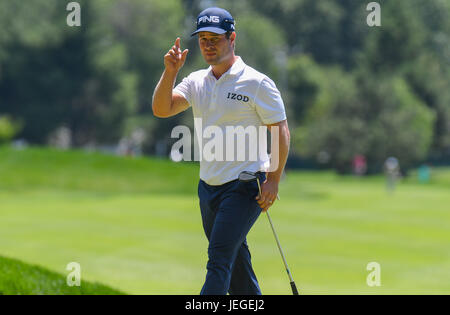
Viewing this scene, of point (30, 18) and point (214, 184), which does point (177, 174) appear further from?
point (30, 18)

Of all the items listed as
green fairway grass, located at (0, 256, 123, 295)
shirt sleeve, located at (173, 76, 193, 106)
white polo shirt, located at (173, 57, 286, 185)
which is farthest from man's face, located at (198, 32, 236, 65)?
green fairway grass, located at (0, 256, 123, 295)

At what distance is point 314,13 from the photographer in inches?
3438

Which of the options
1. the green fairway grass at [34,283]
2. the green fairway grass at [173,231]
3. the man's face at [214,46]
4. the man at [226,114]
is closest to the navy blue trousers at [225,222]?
the man at [226,114]

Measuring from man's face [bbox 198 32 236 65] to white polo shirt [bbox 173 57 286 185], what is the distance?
0.41ft

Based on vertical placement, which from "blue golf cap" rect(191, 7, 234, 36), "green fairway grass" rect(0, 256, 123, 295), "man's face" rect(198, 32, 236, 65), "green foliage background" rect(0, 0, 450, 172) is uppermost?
"green foliage background" rect(0, 0, 450, 172)

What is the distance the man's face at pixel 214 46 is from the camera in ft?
16.7

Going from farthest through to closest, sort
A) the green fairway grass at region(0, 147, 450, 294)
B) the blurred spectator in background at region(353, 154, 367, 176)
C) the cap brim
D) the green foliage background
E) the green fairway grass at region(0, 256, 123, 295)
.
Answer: the green foliage background, the blurred spectator in background at region(353, 154, 367, 176), the green fairway grass at region(0, 147, 450, 294), the green fairway grass at region(0, 256, 123, 295), the cap brim

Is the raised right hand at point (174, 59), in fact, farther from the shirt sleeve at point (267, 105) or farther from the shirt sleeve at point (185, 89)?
the shirt sleeve at point (267, 105)

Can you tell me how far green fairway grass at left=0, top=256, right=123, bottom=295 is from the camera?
6.65 m

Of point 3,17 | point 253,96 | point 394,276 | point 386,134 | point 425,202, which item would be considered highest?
point 3,17

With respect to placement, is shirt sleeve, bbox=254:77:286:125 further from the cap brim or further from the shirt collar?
the cap brim

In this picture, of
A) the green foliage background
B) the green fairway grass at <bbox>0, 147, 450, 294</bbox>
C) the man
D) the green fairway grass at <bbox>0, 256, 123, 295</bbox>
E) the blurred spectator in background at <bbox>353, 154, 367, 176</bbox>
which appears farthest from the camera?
the green foliage background

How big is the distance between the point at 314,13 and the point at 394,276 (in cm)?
7933

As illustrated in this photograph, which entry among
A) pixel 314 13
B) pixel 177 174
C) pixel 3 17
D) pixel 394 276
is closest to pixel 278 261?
pixel 394 276
